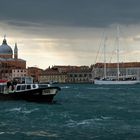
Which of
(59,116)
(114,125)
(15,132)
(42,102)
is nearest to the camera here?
(15,132)

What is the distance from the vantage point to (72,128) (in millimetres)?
38438

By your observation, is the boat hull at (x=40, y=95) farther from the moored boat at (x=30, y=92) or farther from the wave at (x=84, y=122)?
the wave at (x=84, y=122)

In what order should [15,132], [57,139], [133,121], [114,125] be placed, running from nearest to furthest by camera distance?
1. [57,139]
2. [15,132]
3. [114,125]
4. [133,121]

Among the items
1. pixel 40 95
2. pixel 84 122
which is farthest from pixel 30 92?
pixel 84 122

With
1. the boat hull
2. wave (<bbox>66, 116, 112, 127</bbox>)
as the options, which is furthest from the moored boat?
wave (<bbox>66, 116, 112, 127</bbox>)

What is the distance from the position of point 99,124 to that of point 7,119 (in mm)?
8953

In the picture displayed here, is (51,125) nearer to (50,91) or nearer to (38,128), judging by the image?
(38,128)

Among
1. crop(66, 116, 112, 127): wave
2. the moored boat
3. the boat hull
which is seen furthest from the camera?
the moored boat

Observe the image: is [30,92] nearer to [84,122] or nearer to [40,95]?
[40,95]

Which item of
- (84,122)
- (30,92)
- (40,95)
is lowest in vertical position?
(84,122)

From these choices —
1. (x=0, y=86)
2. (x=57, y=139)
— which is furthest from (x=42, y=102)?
(x=57, y=139)

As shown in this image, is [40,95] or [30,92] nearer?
[40,95]

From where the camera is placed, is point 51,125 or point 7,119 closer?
point 51,125

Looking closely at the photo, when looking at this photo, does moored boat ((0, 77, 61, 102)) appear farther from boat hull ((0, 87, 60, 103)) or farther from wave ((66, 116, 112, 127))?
wave ((66, 116, 112, 127))
